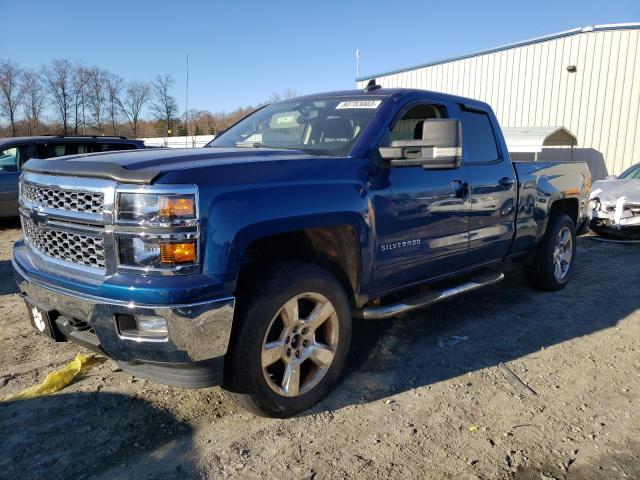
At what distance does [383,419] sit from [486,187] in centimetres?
227

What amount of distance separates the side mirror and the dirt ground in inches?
59.6

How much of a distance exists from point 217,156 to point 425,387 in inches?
80.6

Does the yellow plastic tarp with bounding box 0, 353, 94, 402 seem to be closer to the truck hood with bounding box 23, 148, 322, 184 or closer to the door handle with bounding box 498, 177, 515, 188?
the truck hood with bounding box 23, 148, 322, 184

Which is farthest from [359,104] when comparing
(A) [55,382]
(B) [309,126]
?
(A) [55,382]

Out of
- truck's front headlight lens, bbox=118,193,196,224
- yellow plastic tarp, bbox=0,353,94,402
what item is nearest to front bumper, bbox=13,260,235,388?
truck's front headlight lens, bbox=118,193,196,224

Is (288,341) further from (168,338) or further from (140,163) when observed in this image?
(140,163)

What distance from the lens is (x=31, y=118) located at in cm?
4875

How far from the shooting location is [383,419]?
2.99 meters

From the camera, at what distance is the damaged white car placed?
9008 mm

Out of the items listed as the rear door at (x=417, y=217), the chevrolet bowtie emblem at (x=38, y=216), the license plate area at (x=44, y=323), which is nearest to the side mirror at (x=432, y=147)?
the rear door at (x=417, y=217)

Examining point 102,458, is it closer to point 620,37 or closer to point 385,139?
point 385,139

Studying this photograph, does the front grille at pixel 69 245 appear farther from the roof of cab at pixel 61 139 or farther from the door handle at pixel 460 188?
the roof of cab at pixel 61 139

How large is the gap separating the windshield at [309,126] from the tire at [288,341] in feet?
3.20

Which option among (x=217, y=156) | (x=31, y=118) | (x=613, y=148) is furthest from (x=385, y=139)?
(x=31, y=118)
